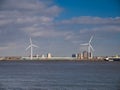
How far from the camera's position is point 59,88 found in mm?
54562

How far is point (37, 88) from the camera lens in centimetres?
5406

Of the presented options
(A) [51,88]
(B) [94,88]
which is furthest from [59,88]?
(B) [94,88]

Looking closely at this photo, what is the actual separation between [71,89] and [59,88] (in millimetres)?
2149

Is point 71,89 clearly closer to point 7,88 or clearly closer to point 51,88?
point 51,88

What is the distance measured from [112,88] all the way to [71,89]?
652cm

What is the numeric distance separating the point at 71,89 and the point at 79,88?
1889mm

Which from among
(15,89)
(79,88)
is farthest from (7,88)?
(79,88)

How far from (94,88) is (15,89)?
37.7 ft

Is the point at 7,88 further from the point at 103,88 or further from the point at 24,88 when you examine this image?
the point at 103,88

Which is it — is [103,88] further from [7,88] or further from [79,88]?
[7,88]

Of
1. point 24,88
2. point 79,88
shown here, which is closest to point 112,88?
point 79,88

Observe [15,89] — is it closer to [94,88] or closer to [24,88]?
[24,88]

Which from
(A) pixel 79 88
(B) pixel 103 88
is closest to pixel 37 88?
(A) pixel 79 88

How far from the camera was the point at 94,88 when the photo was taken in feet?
178
